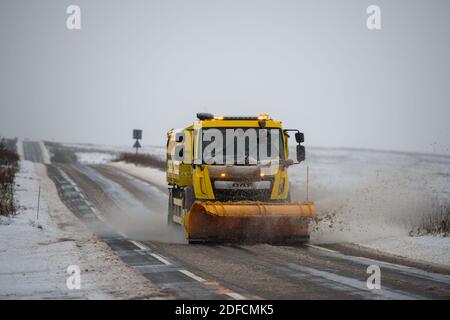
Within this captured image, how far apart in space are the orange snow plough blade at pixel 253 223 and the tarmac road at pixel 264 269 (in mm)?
386

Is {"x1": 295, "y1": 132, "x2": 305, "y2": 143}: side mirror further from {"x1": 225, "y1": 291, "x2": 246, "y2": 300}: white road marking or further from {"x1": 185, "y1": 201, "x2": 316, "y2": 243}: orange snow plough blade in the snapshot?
{"x1": 225, "y1": 291, "x2": 246, "y2": 300}: white road marking

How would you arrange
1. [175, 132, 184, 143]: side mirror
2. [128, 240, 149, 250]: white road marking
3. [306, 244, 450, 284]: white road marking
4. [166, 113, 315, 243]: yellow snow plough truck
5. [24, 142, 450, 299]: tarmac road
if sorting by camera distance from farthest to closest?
1. [175, 132, 184, 143]: side mirror
2. [166, 113, 315, 243]: yellow snow plough truck
3. [128, 240, 149, 250]: white road marking
4. [306, 244, 450, 284]: white road marking
5. [24, 142, 450, 299]: tarmac road

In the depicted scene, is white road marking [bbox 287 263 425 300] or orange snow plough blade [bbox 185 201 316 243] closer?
white road marking [bbox 287 263 425 300]

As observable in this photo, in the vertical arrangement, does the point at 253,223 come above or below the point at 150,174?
above

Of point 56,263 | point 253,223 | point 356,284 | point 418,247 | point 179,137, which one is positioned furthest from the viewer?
point 179,137

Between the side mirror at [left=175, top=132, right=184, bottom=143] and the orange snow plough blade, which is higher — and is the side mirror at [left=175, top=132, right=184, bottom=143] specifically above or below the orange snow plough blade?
above

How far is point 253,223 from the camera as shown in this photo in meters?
13.4

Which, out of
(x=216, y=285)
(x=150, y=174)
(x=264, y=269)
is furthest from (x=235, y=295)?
(x=150, y=174)

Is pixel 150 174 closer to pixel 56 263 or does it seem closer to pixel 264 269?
pixel 56 263

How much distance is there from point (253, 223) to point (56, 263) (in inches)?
181

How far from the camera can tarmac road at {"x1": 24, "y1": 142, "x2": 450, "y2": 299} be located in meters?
7.83

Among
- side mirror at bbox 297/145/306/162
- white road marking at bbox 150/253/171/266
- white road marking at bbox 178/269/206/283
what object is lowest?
white road marking at bbox 150/253/171/266

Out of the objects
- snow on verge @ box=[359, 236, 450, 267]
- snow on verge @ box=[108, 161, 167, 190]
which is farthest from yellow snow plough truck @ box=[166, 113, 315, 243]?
snow on verge @ box=[108, 161, 167, 190]
